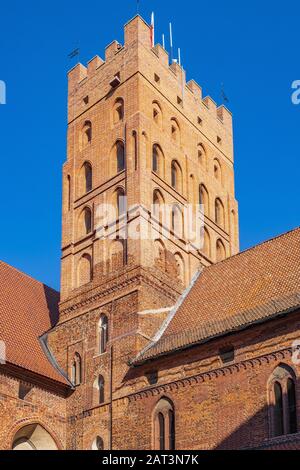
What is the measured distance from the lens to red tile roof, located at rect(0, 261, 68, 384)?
26.1m

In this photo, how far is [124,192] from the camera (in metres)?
29.0

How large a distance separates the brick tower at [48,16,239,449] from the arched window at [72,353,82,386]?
0.12ft

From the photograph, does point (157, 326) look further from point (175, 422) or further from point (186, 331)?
point (175, 422)

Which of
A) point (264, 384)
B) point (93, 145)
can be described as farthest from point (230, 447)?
point (93, 145)

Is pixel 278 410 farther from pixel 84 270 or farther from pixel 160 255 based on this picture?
pixel 84 270

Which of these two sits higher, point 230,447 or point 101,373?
point 101,373

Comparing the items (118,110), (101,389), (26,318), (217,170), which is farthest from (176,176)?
(101,389)

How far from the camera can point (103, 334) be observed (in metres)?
27.2

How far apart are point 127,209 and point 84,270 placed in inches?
108

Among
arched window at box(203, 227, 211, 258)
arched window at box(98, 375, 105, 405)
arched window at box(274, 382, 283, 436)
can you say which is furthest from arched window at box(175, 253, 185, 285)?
arched window at box(274, 382, 283, 436)

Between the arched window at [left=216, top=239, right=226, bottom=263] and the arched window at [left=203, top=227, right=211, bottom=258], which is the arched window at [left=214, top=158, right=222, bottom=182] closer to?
the arched window at [left=216, top=239, right=226, bottom=263]
